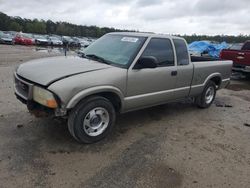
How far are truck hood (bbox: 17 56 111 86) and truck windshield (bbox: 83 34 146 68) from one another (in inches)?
11.7

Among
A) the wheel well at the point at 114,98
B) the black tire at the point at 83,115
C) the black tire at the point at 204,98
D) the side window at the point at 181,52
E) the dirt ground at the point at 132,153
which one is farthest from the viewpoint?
the black tire at the point at 204,98

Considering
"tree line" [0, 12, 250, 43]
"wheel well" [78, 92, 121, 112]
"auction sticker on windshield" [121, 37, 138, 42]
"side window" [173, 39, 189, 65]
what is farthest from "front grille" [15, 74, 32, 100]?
"tree line" [0, 12, 250, 43]

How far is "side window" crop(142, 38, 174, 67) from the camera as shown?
193 inches

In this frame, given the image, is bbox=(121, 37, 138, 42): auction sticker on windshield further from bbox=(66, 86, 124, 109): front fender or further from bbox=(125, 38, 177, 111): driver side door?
bbox=(66, 86, 124, 109): front fender

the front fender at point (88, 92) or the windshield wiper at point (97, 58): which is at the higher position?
the windshield wiper at point (97, 58)

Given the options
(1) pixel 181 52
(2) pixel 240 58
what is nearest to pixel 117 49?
(1) pixel 181 52

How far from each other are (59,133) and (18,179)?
138cm

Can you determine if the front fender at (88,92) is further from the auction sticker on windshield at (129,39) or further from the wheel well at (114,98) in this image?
the auction sticker on windshield at (129,39)

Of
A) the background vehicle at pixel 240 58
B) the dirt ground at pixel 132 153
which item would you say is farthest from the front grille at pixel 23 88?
the background vehicle at pixel 240 58

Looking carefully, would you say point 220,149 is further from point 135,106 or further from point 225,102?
point 225,102

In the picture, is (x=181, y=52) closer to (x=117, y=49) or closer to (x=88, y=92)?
(x=117, y=49)

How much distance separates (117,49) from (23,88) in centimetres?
177

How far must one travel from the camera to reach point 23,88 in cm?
418

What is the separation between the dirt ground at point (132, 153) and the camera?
10.9 feet
